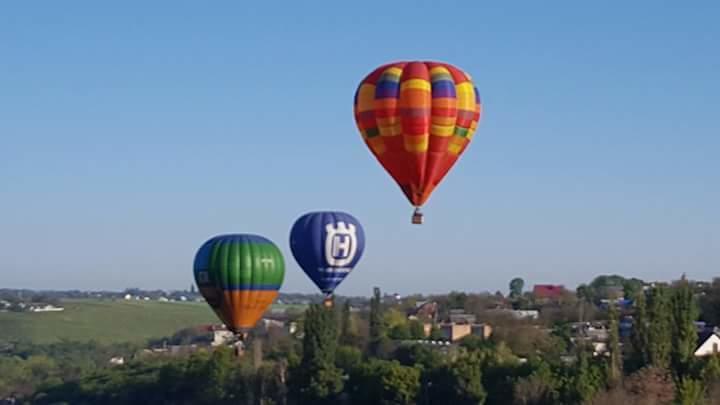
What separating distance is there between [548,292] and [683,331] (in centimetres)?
8282

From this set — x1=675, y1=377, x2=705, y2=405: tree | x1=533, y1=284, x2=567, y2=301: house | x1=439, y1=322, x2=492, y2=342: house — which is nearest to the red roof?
x1=533, y1=284, x2=567, y2=301: house

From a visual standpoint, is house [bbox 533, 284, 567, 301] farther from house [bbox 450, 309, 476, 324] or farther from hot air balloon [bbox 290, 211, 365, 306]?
hot air balloon [bbox 290, 211, 365, 306]

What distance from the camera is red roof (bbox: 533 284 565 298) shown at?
12711 cm

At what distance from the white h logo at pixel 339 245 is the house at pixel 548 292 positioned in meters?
76.9

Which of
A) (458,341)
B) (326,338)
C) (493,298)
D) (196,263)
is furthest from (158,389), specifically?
(493,298)

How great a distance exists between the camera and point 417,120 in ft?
106

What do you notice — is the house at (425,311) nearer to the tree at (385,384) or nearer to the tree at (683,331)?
the tree at (385,384)

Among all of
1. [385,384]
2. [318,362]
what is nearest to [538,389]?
[385,384]

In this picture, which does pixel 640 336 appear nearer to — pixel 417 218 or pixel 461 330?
pixel 417 218

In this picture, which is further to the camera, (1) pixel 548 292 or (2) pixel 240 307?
(1) pixel 548 292

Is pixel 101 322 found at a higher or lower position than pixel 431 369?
higher

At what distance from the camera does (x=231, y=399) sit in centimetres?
6256

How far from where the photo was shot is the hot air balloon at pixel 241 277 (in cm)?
4084

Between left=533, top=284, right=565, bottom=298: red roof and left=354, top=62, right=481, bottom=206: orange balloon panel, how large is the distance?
92.4 meters
